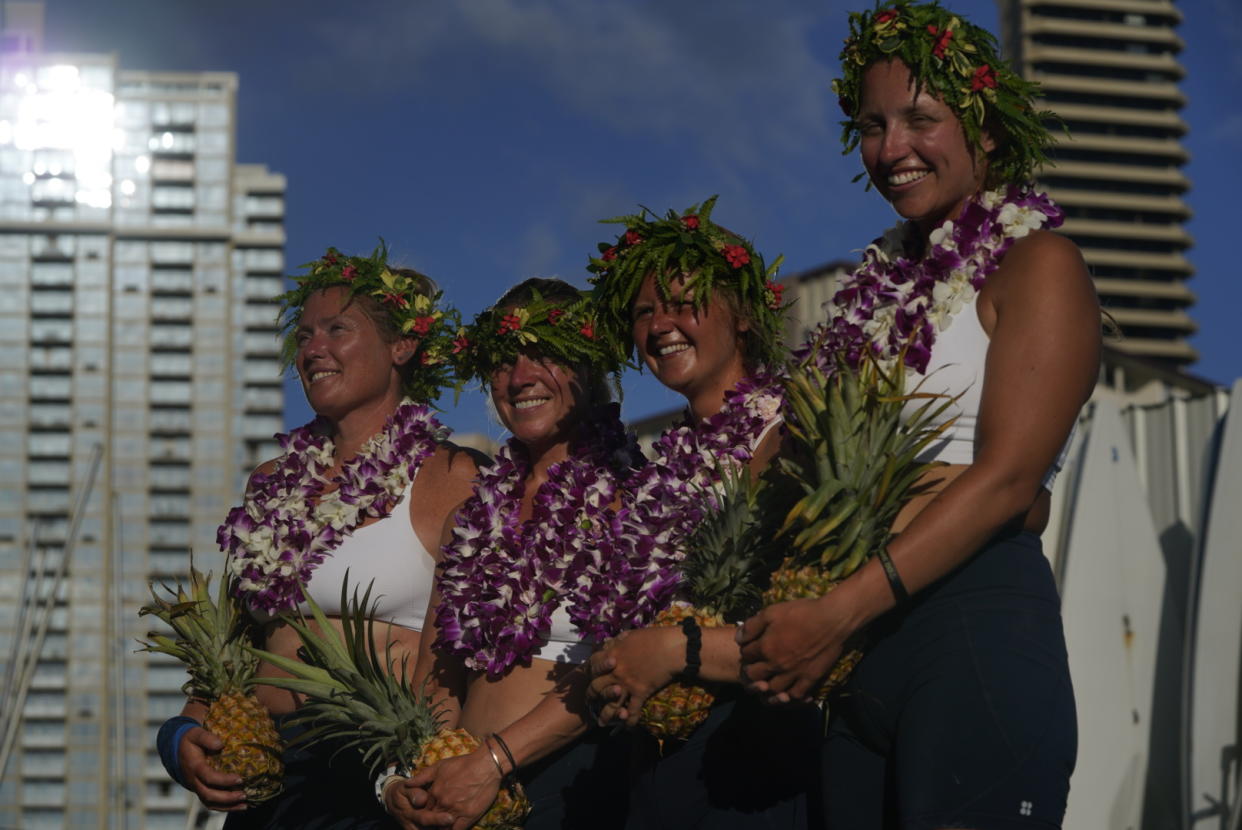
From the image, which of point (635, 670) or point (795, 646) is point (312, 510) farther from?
point (795, 646)

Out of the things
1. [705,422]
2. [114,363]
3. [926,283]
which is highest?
[114,363]

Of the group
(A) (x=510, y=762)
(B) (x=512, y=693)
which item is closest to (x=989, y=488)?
(A) (x=510, y=762)

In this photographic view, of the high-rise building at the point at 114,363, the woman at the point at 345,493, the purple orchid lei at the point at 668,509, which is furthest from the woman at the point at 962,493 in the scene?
the high-rise building at the point at 114,363

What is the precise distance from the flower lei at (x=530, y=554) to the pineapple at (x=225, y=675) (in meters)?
0.56

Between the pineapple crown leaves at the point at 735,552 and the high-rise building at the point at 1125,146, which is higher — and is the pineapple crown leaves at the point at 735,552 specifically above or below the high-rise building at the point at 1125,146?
below

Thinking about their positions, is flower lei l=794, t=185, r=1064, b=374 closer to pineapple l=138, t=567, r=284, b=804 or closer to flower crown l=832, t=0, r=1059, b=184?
flower crown l=832, t=0, r=1059, b=184

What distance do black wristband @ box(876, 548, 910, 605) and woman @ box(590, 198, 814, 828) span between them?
0.58m

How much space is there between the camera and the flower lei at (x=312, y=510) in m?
4.64

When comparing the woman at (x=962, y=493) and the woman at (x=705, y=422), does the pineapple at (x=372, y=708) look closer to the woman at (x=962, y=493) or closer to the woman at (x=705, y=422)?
the woman at (x=705, y=422)

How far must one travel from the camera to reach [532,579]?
13.4ft

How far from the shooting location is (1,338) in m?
82.2

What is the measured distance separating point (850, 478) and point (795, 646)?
0.33 metres

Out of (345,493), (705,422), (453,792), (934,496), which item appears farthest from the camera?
(345,493)

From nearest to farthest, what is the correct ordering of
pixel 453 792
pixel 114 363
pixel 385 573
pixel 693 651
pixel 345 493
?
pixel 693 651, pixel 453 792, pixel 385 573, pixel 345 493, pixel 114 363
